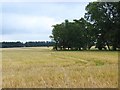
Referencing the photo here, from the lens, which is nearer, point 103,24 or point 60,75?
point 60,75

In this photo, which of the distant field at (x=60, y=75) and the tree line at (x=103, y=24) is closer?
the distant field at (x=60, y=75)

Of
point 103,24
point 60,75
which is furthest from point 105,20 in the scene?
point 60,75

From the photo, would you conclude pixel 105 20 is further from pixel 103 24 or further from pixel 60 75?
pixel 60 75

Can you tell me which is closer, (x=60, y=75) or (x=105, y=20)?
(x=60, y=75)

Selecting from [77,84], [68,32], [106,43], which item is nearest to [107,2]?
[106,43]

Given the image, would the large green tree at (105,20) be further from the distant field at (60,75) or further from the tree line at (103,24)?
the distant field at (60,75)

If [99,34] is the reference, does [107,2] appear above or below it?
above

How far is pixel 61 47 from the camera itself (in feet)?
287

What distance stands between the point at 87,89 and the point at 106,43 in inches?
2146

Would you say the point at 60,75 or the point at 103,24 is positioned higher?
the point at 103,24

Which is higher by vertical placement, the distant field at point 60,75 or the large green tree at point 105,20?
the large green tree at point 105,20

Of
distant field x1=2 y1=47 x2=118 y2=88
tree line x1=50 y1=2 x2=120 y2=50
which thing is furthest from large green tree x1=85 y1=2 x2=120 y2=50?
distant field x1=2 y1=47 x2=118 y2=88

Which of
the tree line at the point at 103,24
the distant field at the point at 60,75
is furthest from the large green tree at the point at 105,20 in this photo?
the distant field at the point at 60,75

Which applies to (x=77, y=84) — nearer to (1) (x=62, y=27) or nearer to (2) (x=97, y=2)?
(2) (x=97, y=2)
